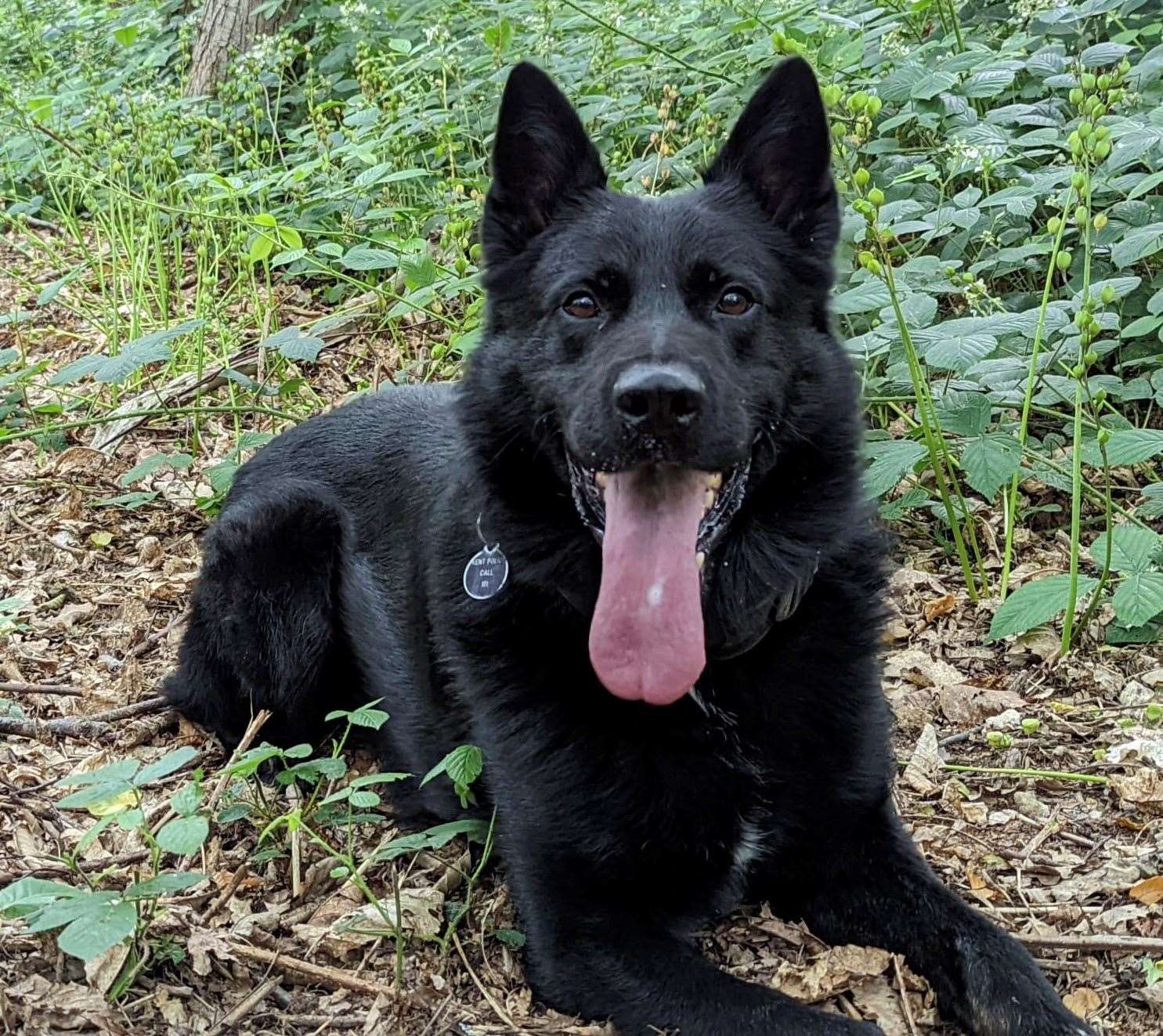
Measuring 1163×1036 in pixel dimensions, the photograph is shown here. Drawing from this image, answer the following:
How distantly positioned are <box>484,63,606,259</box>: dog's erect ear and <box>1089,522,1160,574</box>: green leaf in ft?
5.92

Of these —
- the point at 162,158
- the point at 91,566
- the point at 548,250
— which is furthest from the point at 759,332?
the point at 162,158

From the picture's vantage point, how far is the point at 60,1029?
2525 mm

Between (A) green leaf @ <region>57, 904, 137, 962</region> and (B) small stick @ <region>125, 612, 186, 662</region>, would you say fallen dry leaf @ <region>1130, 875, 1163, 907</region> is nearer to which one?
(A) green leaf @ <region>57, 904, 137, 962</region>

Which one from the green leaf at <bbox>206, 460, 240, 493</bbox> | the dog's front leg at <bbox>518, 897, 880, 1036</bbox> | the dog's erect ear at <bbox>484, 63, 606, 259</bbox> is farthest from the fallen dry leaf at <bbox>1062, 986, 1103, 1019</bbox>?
the green leaf at <bbox>206, 460, 240, 493</bbox>

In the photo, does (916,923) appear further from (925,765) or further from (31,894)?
(31,894)

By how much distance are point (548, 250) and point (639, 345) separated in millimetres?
516

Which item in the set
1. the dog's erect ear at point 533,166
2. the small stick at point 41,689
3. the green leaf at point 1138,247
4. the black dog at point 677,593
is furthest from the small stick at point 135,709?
the green leaf at point 1138,247

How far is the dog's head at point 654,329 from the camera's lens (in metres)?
2.68

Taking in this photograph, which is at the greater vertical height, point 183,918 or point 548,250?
point 548,250

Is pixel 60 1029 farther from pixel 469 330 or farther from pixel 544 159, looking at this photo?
pixel 469 330

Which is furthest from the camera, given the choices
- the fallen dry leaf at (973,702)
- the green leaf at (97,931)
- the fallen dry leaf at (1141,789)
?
the fallen dry leaf at (973,702)

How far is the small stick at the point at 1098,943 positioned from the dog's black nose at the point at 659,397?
1.37 metres

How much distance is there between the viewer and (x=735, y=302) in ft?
9.68

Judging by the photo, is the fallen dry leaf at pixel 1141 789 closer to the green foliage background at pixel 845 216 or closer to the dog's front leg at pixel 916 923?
the green foliage background at pixel 845 216
